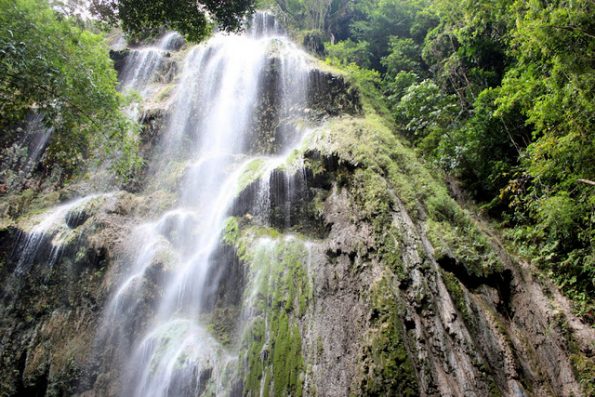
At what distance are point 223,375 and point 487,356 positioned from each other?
454 centimetres

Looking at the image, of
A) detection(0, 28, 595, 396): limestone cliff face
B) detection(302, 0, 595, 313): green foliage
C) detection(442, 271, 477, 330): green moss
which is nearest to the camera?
detection(0, 28, 595, 396): limestone cliff face

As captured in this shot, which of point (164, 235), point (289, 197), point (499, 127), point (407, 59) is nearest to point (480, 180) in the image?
point (499, 127)

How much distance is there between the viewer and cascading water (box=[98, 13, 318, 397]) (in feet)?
22.6

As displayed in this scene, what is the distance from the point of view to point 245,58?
598 inches

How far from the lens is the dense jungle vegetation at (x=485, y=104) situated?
553 centimetres

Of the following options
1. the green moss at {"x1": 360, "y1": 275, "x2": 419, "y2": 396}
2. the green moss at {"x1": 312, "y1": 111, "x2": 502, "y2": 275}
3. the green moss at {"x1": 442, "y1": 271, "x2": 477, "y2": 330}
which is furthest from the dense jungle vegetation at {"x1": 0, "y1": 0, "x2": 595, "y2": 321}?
the green moss at {"x1": 360, "y1": 275, "x2": 419, "y2": 396}

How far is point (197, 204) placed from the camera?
1107 centimetres

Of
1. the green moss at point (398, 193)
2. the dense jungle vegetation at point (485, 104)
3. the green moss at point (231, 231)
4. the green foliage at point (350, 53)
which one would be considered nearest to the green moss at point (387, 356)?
the green moss at point (398, 193)

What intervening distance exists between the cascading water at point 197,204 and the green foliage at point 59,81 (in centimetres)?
261

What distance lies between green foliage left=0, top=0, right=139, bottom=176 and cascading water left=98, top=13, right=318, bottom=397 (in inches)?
103

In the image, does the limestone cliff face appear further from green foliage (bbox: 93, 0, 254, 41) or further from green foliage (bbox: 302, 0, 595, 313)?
green foliage (bbox: 93, 0, 254, 41)

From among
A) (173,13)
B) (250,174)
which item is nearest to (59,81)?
(173,13)

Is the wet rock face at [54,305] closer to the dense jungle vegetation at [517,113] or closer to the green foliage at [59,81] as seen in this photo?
the green foliage at [59,81]

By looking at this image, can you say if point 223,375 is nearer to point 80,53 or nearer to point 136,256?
point 136,256
